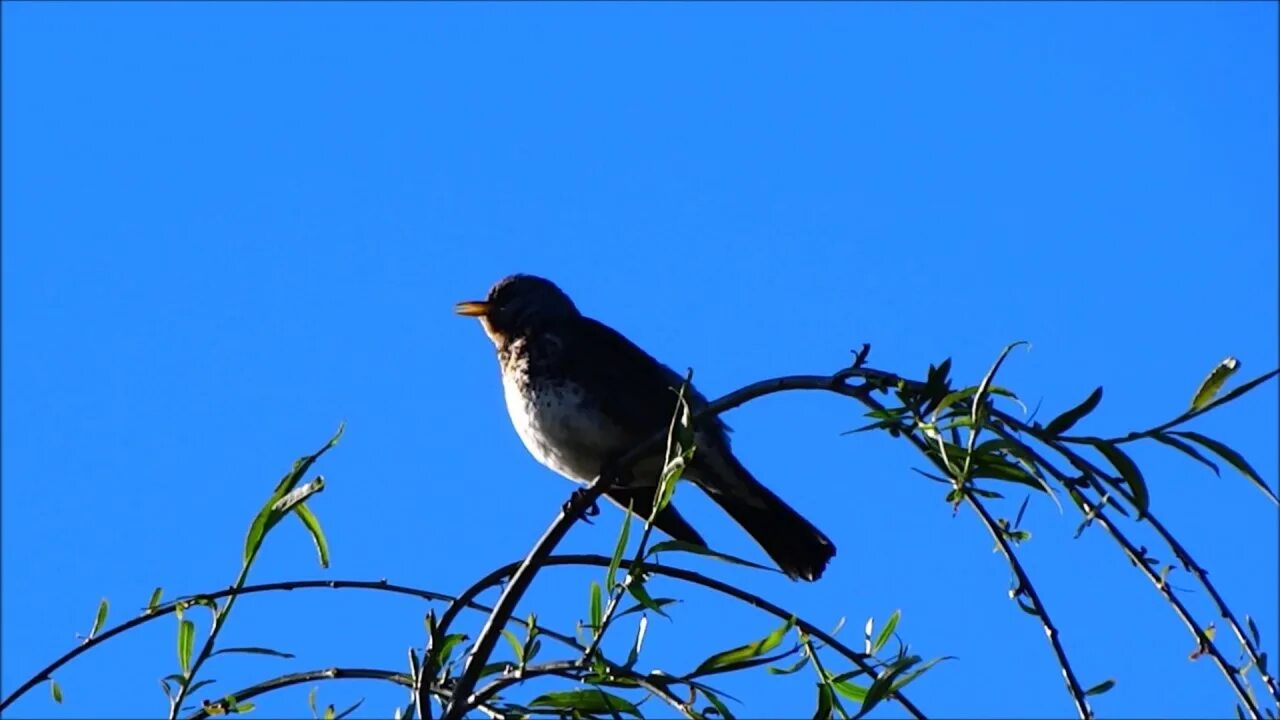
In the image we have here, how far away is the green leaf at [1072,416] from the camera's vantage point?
221cm

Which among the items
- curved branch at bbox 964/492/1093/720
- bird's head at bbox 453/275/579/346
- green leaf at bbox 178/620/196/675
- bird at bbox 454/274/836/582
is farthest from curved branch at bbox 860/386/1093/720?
bird's head at bbox 453/275/579/346

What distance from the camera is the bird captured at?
16.4 ft

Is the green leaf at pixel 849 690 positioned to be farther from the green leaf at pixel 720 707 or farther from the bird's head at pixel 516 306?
the bird's head at pixel 516 306

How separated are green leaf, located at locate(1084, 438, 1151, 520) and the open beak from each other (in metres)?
4.31

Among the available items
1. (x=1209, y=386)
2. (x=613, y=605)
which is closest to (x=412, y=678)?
(x=613, y=605)

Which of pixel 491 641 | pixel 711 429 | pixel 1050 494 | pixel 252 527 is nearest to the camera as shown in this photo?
pixel 1050 494

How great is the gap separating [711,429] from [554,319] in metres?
1.10

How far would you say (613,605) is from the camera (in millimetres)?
2355

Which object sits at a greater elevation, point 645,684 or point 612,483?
point 612,483

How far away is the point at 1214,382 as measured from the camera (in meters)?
2.17

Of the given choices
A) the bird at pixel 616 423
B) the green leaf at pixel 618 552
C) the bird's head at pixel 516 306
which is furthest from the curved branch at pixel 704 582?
the bird's head at pixel 516 306

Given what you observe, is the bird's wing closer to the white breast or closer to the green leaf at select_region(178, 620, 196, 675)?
the white breast

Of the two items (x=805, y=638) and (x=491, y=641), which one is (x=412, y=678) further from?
(x=805, y=638)

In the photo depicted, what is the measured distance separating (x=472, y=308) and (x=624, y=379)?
1.03 metres
